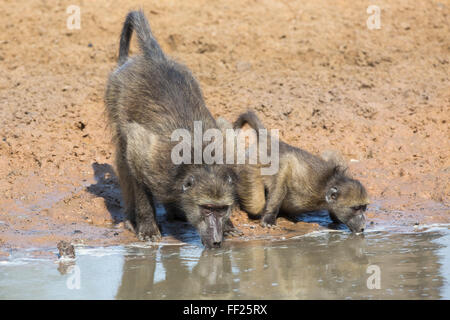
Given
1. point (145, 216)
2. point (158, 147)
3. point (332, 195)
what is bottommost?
point (145, 216)

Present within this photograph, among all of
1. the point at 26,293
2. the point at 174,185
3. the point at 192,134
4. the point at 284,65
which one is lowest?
the point at 26,293

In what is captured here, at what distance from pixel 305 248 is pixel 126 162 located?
181 centimetres

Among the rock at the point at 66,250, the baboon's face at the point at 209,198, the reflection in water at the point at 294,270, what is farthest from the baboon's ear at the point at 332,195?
the rock at the point at 66,250

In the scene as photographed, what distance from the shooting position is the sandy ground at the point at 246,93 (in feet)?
22.0

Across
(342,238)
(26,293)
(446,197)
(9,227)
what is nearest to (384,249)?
(342,238)

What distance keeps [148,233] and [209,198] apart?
83cm

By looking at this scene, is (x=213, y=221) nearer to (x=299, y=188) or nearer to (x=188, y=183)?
(x=188, y=183)

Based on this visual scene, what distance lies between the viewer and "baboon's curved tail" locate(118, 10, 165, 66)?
647 cm

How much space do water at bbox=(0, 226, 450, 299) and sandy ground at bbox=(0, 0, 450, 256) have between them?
569mm

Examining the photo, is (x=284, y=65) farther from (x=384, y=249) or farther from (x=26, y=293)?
(x=26, y=293)

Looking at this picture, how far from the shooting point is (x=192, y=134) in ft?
18.6

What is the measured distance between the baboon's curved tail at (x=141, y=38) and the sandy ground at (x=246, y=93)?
97 cm

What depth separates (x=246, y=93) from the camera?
28.6ft

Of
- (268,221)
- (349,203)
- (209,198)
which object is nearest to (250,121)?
(268,221)
